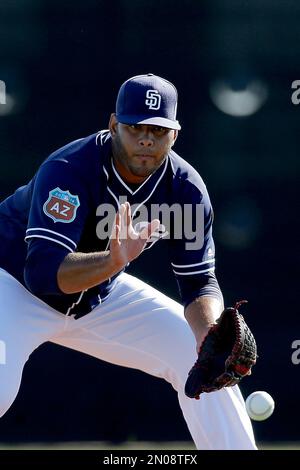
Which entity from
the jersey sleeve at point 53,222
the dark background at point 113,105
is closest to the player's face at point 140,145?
the jersey sleeve at point 53,222

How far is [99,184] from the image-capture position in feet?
14.1

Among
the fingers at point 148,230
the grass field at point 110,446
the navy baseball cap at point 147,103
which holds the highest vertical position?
the navy baseball cap at point 147,103

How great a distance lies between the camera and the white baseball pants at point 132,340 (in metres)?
4.23

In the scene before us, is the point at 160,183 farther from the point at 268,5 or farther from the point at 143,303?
the point at 268,5

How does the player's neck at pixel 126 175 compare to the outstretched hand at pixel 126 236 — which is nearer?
the outstretched hand at pixel 126 236

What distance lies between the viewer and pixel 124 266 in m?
4.00

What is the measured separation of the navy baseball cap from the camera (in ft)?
13.7

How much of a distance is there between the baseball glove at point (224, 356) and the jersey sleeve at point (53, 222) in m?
0.58

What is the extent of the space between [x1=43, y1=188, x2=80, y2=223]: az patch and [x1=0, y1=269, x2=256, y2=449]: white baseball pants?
1.39 ft

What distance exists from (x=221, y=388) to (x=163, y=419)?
190 cm

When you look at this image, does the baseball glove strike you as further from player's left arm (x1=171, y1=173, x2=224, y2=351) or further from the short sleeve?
the short sleeve

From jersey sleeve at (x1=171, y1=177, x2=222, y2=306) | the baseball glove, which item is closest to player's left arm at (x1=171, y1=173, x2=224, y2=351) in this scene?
jersey sleeve at (x1=171, y1=177, x2=222, y2=306)

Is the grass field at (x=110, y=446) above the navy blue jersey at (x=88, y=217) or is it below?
below

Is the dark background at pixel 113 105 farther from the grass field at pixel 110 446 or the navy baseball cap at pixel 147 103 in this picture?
the navy baseball cap at pixel 147 103
